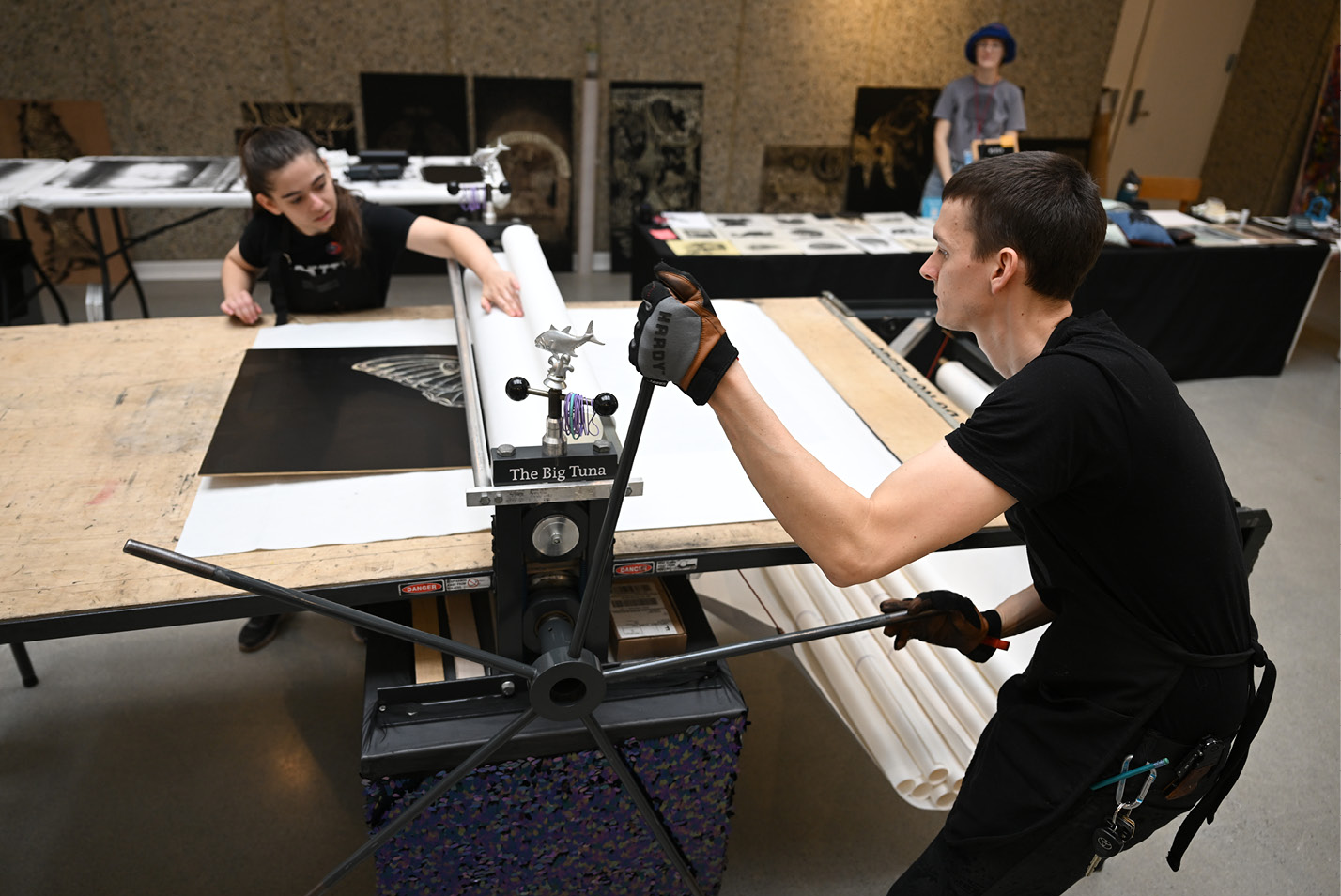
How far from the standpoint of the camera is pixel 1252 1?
6.52 m

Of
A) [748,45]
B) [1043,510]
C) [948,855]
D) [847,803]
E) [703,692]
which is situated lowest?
[847,803]

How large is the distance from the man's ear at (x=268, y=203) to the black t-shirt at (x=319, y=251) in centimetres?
5

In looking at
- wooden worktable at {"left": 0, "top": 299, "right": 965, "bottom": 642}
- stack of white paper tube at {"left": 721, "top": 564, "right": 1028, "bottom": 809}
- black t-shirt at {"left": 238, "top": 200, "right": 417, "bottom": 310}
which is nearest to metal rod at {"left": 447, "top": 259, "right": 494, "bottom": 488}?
wooden worktable at {"left": 0, "top": 299, "right": 965, "bottom": 642}

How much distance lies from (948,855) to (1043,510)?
22.0 inches

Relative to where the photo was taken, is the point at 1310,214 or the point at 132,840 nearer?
the point at 132,840

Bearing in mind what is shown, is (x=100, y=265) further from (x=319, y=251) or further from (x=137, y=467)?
(x=137, y=467)

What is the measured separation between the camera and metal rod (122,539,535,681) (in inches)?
40.3

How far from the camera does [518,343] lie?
1765 mm

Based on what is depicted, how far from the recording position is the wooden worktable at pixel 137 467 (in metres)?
1.34

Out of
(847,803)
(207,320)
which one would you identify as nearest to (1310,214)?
(847,803)

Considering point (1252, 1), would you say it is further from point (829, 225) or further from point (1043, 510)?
point (1043, 510)

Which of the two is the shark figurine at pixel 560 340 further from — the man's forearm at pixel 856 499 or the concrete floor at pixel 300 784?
the concrete floor at pixel 300 784

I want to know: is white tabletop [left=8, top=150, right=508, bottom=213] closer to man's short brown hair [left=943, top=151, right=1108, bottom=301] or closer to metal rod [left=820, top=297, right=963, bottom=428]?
metal rod [left=820, top=297, right=963, bottom=428]

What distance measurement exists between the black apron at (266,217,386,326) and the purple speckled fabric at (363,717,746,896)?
1325 mm
